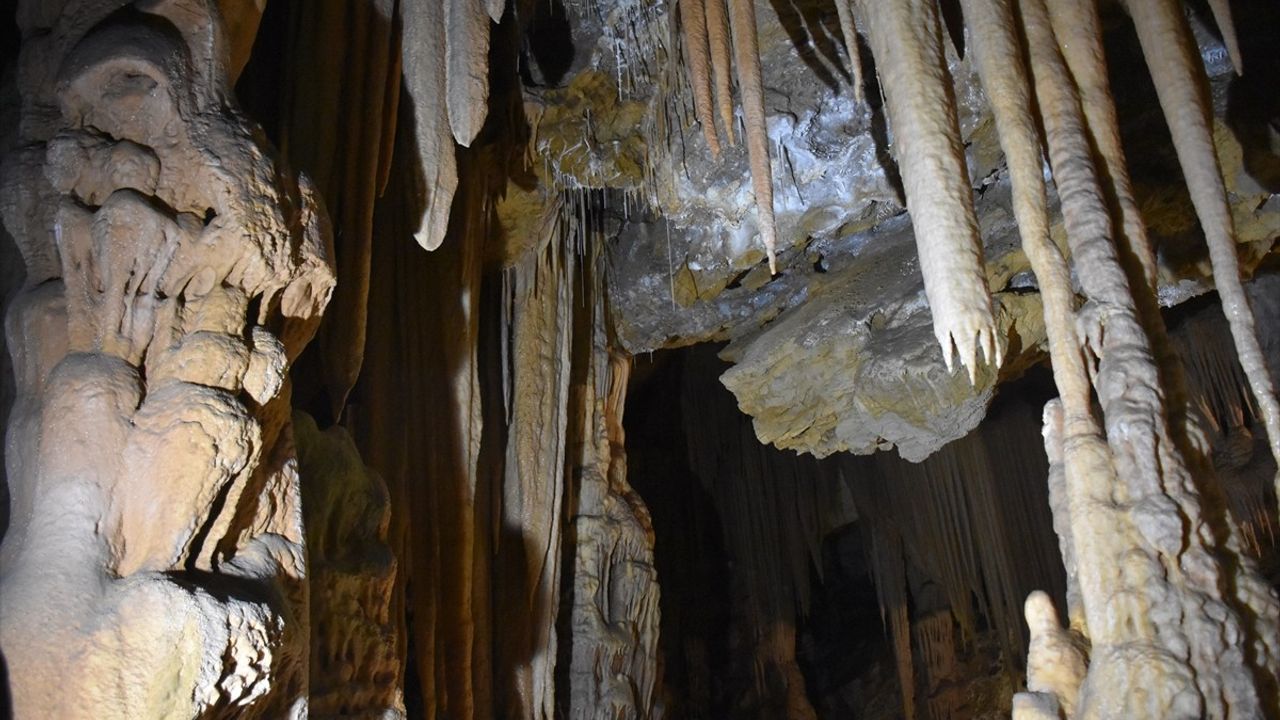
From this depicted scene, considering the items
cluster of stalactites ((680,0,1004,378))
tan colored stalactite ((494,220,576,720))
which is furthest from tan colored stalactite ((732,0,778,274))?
tan colored stalactite ((494,220,576,720))

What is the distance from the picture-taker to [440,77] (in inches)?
140

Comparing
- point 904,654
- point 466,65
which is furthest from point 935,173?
point 904,654

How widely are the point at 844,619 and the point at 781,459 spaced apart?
7.85 feet

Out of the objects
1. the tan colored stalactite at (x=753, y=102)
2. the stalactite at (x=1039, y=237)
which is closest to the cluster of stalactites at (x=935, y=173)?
the stalactite at (x=1039, y=237)

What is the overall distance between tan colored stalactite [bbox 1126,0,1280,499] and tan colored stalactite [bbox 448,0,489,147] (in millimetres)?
2172

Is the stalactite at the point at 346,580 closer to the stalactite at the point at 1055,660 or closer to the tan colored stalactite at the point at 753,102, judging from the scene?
the tan colored stalactite at the point at 753,102

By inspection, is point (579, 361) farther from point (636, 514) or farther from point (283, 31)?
point (283, 31)

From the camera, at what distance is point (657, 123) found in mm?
4883

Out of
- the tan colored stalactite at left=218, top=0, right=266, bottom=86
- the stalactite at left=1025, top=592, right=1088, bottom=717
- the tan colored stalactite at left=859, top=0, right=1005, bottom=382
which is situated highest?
the tan colored stalactite at left=218, top=0, right=266, bottom=86

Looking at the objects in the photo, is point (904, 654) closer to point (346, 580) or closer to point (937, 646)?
point (937, 646)

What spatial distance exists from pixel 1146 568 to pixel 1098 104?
53.2 inches

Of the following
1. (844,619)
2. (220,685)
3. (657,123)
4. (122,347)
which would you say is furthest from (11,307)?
(844,619)

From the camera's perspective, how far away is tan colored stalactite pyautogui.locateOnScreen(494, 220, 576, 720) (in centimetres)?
507

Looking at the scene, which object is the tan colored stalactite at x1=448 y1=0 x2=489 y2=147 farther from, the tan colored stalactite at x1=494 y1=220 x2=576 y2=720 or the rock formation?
the tan colored stalactite at x1=494 y1=220 x2=576 y2=720
